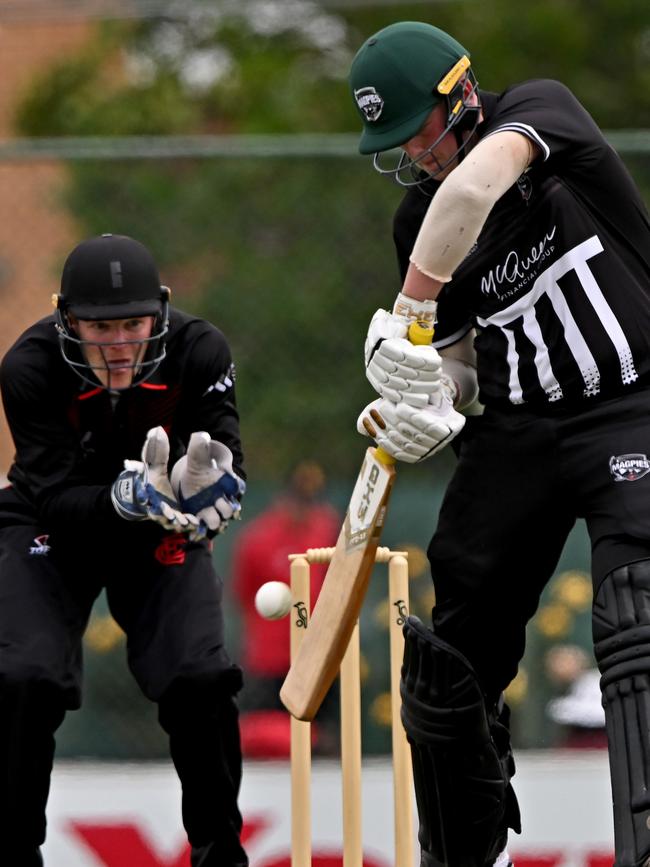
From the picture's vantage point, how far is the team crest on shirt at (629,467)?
310cm

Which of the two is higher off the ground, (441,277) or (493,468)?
(441,277)

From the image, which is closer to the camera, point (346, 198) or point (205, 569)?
point (205, 569)

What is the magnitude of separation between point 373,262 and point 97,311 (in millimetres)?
2403

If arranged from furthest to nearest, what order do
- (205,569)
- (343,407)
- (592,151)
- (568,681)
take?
(343,407), (568,681), (205,569), (592,151)

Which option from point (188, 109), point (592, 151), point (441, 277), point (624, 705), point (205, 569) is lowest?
point (624, 705)

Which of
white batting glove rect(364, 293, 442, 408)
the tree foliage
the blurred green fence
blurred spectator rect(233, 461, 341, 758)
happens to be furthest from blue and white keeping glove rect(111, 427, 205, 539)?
the tree foliage

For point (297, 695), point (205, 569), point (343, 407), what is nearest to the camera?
point (297, 695)

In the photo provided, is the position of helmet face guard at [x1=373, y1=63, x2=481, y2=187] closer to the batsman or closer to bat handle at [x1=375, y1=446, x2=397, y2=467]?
the batsman

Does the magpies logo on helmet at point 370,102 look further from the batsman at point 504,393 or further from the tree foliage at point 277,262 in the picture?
the tree foliage at point 277,262

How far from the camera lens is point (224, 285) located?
5.88 metres

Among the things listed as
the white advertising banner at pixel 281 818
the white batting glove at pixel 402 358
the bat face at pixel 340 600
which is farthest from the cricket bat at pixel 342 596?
the white advertising banner at pixel 281 818

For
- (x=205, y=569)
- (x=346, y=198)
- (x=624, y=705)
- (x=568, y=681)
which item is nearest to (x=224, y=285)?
(x=346, y=198)

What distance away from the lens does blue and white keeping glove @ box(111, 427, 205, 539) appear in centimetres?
347

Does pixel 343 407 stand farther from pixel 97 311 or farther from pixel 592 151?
pixel 592 151
